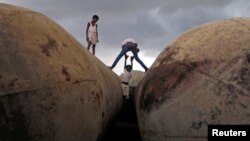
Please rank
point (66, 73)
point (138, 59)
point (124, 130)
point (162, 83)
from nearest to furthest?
point (66, 73) → point (162, 83) → point (124, 130) → point (138, 59)

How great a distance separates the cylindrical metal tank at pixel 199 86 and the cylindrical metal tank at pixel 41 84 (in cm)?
62

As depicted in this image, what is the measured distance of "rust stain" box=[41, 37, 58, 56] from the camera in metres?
3.43

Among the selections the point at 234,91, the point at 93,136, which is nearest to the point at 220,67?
the point at 234,91

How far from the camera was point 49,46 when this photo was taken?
11.4ft

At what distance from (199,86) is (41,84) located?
1.36 meters

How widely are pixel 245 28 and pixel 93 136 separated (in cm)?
171

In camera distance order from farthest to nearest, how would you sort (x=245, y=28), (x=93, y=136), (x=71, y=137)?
(x=245, y=28)
(x=93, y=136)
(x=71, y=137)

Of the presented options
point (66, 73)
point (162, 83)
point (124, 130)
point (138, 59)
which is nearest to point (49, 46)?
point (66, 73)

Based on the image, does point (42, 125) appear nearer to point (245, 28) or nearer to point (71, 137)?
point (71, 137)

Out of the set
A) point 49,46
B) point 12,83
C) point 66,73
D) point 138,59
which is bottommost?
point 12,83

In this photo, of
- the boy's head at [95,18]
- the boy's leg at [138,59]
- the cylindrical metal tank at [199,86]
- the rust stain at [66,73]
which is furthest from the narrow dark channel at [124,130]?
the boy's head at [95,18]

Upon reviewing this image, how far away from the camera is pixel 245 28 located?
13.8 feet

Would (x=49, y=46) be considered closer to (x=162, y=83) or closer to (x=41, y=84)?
(x=41, y=84)

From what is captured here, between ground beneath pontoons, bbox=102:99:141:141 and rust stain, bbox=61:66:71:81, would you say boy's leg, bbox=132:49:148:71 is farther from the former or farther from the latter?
rust stain, bbox=61:66:71:81
